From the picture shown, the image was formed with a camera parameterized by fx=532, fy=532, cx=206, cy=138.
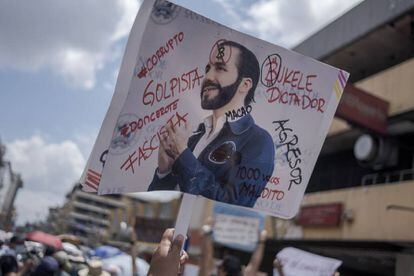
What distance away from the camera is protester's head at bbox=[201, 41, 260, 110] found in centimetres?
246

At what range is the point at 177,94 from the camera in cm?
244

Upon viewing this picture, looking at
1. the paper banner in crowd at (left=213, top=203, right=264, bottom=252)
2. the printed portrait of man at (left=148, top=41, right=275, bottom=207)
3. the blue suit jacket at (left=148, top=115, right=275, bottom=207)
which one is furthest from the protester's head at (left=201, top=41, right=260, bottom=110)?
the paper banner in crowd at (left=213, top=203, right=264, bottom=252)

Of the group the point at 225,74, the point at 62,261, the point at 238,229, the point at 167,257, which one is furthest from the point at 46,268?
the point at 238,229

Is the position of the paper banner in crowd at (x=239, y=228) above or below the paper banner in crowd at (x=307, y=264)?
above

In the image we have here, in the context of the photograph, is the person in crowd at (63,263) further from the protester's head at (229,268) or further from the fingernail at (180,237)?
the fingernail at (180,237)

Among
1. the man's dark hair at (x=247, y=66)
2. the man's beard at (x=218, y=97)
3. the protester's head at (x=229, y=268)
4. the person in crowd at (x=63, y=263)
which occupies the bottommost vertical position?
the person in crowd at (x=63, y=263)

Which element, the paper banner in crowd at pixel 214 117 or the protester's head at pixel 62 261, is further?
the protester's head at pixel 62 261

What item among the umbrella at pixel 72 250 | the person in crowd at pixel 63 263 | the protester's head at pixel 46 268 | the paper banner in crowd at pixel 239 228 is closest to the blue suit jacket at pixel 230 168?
the protester's head at pixel 46 268

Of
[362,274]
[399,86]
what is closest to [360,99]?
[399,86]

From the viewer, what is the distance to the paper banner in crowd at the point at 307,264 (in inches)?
224

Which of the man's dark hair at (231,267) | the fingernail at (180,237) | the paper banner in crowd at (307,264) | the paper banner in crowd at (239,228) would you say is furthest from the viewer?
the paper banner in crowd at (239,228)

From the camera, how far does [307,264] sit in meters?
5.87

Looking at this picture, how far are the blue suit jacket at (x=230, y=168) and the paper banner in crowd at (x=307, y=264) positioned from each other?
10.6 ft

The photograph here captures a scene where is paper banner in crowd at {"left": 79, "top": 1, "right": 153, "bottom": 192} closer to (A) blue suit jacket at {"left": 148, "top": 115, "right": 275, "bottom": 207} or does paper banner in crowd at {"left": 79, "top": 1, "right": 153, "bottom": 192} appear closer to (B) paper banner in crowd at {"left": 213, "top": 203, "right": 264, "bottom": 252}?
(A) blue suit jacket at {"left": 148, "top": 115, "right": 275, "bottom": 207}
